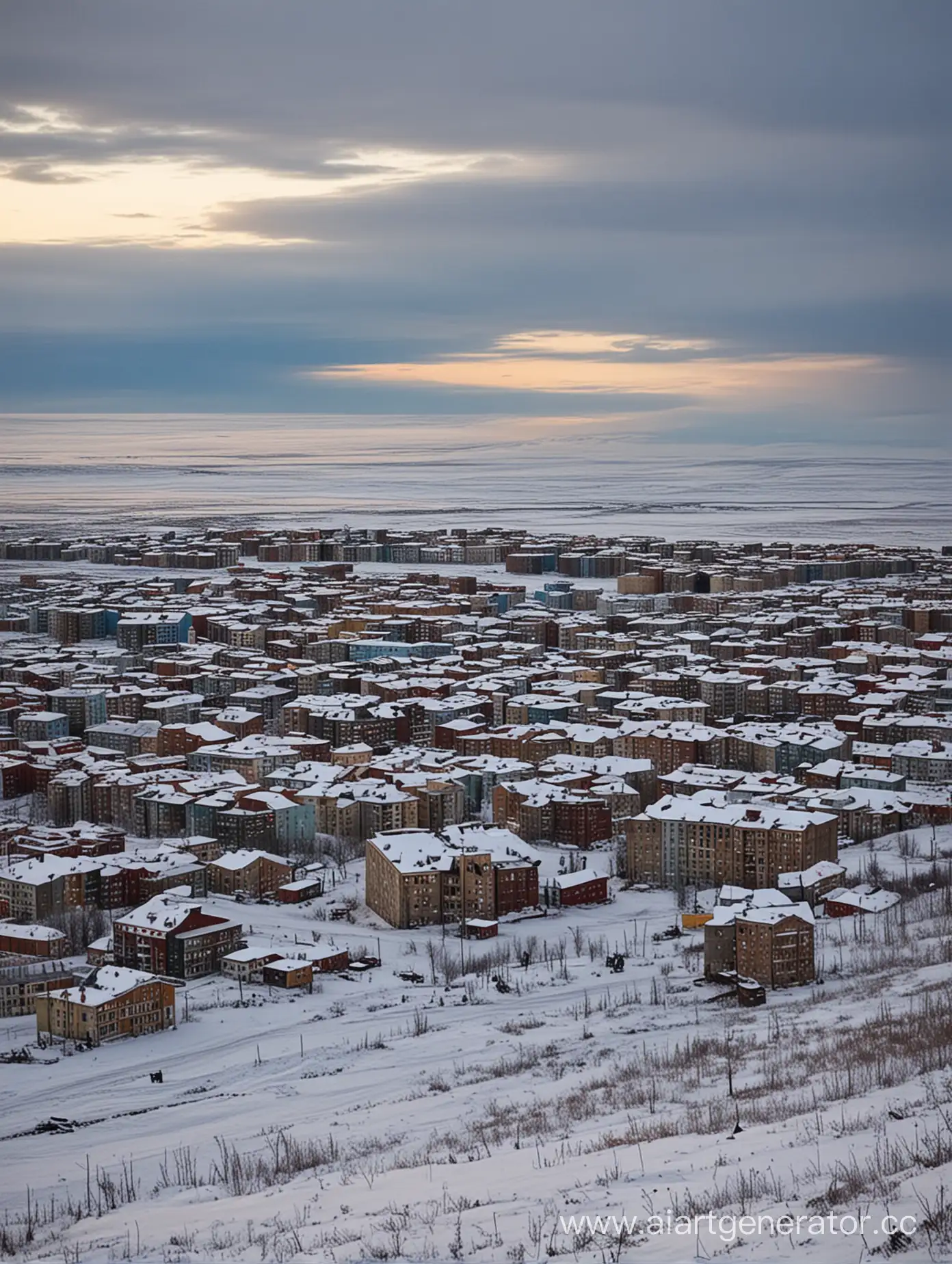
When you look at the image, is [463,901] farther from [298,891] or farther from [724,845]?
[724,845]

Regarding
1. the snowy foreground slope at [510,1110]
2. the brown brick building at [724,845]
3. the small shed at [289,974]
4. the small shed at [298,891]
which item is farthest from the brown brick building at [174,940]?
the brown brick building at [724,845]

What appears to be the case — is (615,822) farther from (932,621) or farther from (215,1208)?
(932,621)

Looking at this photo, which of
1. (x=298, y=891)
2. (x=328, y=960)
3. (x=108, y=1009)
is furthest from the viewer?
(x=298, y=891)

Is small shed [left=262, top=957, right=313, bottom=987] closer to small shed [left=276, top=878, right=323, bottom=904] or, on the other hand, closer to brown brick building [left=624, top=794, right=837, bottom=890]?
small shed [left=276, top=878, right=323, bottom=904]


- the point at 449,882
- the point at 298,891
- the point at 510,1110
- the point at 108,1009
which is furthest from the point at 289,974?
the point at 510,1110

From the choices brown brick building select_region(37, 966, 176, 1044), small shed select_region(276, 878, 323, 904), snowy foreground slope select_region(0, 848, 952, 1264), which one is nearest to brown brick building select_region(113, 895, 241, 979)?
snowy foreground slope select_region(0, 848, 952, 1264)

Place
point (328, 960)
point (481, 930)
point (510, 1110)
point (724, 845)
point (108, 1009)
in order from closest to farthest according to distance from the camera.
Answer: point (510, 1110), point (108, 1009), point (328, 960), point (481, 930), point (724, 845)

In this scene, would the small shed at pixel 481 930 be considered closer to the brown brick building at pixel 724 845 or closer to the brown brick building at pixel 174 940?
the brown brick building at pixel 174 940

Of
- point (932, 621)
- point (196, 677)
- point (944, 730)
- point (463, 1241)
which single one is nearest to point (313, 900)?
point (463, 1241)
